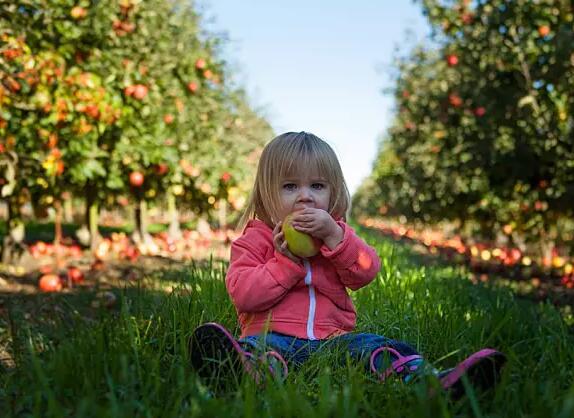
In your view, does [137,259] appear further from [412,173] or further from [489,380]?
[412,173]

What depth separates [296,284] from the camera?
2.61 m

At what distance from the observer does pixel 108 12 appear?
8.04m

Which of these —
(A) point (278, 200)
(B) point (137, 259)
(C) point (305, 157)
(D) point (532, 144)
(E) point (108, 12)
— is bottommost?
(B) point (137, 259)

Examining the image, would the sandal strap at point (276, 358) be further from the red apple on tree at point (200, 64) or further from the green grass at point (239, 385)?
the red apple on tree at point (200, 64)

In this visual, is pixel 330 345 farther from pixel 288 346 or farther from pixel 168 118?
pixel 168 118

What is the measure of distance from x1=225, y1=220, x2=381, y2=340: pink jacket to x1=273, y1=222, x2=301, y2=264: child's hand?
2cm

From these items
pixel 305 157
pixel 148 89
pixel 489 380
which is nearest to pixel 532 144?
pixel 148 89

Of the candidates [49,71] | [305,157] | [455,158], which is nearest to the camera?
[305,157]

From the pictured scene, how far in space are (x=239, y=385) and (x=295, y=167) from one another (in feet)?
3.19

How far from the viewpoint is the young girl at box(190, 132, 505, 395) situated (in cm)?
245

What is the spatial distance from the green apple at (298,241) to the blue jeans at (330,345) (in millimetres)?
321

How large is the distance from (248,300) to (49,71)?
408 cm

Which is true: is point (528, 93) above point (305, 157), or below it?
above

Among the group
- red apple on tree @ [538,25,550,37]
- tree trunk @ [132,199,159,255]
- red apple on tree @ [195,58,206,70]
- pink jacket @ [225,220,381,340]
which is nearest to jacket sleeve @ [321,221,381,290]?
pink jacket @ [225,220,381,340]
